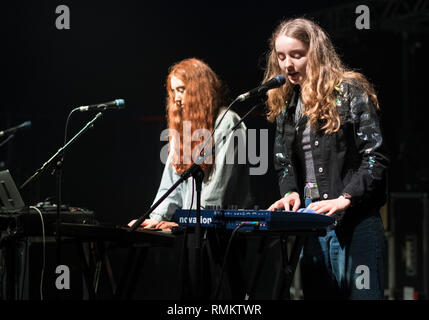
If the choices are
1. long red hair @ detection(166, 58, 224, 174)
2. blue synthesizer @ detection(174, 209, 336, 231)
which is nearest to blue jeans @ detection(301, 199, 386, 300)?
blue synthesizer @ detection(174, 209, 336, 231)

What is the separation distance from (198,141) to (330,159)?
115 centimetres

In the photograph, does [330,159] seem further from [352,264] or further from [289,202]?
[352,264]

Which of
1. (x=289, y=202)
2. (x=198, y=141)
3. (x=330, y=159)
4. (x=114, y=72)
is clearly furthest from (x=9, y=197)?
(x=114, y=72)

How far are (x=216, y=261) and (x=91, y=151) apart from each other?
2.97 meters

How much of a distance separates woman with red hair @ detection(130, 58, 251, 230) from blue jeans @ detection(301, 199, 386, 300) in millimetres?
804

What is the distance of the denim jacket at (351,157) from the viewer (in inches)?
90.9

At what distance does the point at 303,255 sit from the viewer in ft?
8.31

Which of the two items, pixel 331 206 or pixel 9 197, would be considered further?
pixel 9 197

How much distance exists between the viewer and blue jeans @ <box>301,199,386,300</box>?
231cm

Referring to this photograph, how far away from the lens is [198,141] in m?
3.43

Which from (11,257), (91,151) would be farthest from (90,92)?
(11,257)

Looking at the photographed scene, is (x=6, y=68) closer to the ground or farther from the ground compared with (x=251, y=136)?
farther from the ground
